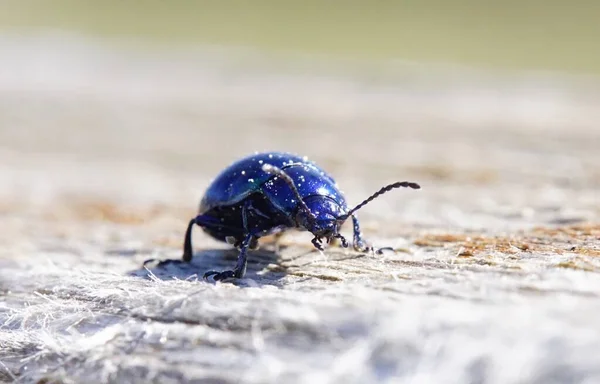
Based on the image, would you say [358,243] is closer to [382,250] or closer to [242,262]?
[382,250]

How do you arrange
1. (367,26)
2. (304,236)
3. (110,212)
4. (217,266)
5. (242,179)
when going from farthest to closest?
(367,26), (110,212), (304,236), (242,179), (217,266)

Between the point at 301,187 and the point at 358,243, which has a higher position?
the point at 301,187

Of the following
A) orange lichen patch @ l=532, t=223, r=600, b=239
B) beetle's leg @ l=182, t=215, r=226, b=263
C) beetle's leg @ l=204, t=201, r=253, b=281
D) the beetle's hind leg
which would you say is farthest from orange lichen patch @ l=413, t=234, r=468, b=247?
beetle's leg @ l=182, t=215, r=226, b=263

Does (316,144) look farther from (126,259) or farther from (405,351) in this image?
(405,351)

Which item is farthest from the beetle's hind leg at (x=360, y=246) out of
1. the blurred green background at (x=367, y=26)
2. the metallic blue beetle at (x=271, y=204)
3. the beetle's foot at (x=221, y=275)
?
the blurred green background at (x=367, y=26)

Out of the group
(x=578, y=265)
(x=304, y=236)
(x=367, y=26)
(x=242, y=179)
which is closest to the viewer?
(x=578, y=265)

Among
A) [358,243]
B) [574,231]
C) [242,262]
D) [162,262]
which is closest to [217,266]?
[162,262]

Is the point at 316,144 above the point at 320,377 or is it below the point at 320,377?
above

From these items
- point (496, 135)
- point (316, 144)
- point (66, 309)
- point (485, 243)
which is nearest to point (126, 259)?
point (66, 309)
